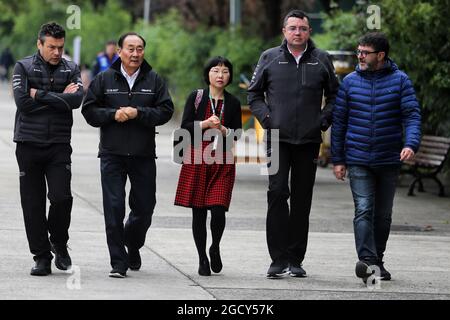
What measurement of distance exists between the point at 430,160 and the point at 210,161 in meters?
8.29

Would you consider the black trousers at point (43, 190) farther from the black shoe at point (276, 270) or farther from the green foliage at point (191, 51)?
the green foliage at point (191, 51)

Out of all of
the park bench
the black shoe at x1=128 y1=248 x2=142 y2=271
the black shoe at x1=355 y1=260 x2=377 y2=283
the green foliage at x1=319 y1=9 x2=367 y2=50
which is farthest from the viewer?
the green foliage at x1=319 y1=9 x2=367 y2=50

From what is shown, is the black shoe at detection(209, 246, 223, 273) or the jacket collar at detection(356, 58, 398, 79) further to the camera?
the black shoe at detection(209, 246, 223, 273)

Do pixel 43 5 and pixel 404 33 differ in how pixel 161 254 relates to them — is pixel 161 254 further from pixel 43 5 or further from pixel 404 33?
pixel 43 5

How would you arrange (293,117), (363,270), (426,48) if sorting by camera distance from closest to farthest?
1. (363,270)
2. (293,117)
3. (426,48)

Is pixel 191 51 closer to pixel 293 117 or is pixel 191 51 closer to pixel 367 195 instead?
pixel 293 117

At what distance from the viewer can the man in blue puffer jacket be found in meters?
9.58

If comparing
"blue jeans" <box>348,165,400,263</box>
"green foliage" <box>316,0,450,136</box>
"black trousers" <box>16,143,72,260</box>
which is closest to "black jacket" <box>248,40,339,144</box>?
"blue jeans" <box>348,165,400,263</box>

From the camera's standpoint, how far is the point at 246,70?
94.6ft

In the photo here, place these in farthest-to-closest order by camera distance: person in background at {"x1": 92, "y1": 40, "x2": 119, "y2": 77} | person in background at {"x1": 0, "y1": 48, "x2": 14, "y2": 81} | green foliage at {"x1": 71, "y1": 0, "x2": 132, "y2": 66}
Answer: person in background at {"x1": 0, "y1": 48, "x2": 14, "y2": 81} → green foliage at {"x1": 71, "y1": 0, "x2": 132, "y2": 66} → person in background at {"x1": 92, "y1": 40, "x2": 119, "y2": 77}

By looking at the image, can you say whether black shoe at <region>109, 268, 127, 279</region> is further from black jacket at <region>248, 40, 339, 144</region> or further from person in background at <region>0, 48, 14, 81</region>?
person in background at <region>0, 48, 14, 81</region>

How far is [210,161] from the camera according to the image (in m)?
9.87

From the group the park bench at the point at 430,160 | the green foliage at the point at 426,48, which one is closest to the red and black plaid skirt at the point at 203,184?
the green foliage at the point at 426,48

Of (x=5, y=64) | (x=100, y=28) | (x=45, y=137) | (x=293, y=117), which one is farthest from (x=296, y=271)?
(x=5, y=64)
